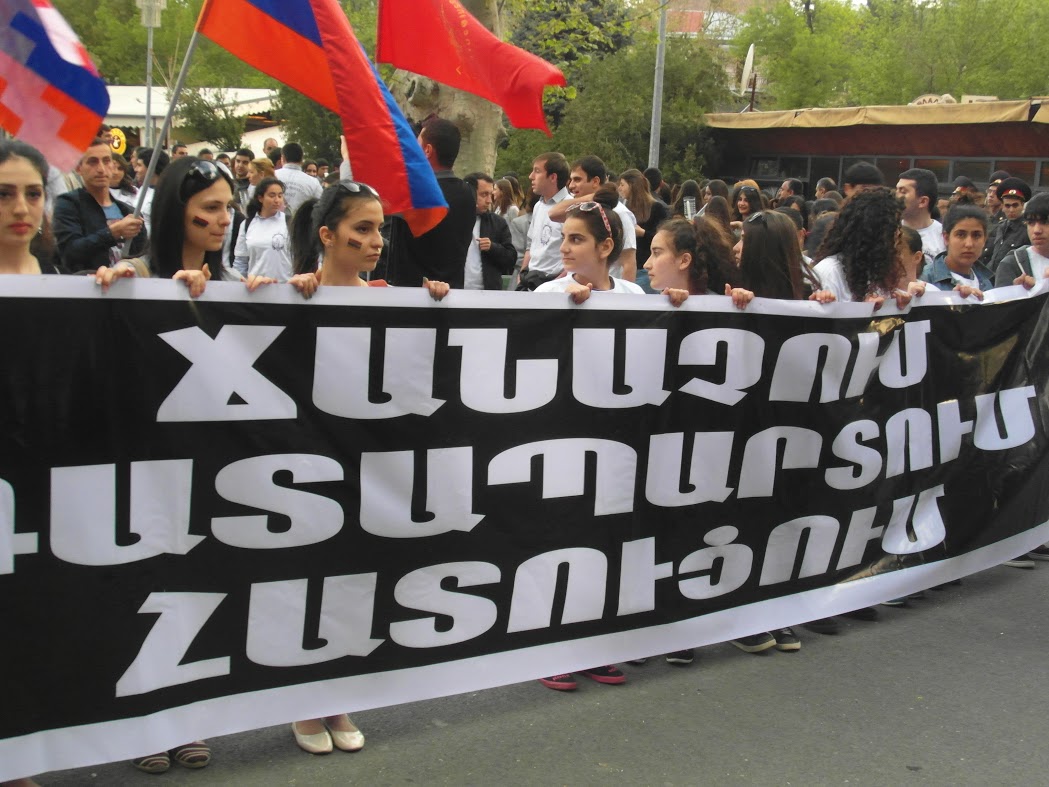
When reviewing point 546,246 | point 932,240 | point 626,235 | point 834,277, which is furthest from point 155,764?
point 932,240

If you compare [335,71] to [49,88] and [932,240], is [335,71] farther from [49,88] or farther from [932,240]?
[932,240]

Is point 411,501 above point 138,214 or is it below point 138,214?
below

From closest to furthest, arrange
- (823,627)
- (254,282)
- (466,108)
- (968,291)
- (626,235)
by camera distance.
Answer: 1. (254,282)
2. (823,627)
3. (968,291)
4. (626,235)
5. (466,108)

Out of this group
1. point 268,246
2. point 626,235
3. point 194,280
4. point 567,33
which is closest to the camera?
point 194,280

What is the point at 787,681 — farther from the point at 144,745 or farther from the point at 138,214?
the point at 138,214

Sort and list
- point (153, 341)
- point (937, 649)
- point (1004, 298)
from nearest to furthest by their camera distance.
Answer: point (153, 341), point (937, 649), point (1004, 298)

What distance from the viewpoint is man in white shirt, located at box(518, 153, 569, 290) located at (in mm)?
7594

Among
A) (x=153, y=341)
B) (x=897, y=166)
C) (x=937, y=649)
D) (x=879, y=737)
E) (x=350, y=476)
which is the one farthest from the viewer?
(x=897, y=166)

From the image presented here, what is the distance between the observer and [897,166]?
65.3 ft

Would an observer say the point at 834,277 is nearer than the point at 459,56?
Yes

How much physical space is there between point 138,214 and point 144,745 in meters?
2.08

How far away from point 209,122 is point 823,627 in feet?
106

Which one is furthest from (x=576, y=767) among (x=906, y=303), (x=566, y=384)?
(x=906, y=303)

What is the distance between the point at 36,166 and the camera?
138 inches
